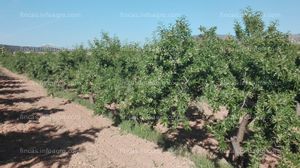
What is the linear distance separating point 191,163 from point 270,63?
5.18 meters

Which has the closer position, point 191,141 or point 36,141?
point 36,141

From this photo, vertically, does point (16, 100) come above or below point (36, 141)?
below

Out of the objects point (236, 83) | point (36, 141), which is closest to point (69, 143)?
point (36, 141)

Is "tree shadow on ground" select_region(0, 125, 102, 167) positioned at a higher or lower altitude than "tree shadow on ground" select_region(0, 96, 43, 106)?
higher

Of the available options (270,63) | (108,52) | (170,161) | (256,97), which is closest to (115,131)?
(170,161)

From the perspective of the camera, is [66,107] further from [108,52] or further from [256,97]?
[256,97]

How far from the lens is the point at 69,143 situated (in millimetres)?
15523

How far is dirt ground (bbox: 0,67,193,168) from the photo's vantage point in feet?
43.3

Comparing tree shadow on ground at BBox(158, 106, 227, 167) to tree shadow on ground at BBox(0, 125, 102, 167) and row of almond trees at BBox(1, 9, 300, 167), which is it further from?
tree shadow on ground at BBox(0, 125, 102, 167)

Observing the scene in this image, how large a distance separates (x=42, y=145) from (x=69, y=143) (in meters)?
1.15

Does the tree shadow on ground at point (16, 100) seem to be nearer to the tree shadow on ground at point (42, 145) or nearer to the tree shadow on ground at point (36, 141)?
the tree shadow on ground at point (36, 141)

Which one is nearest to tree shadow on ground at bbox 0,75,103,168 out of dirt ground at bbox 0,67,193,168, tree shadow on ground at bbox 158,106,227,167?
dirt ground at bbox 0,67,193,168

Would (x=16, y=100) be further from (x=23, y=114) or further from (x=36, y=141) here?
(x=36, y=141)

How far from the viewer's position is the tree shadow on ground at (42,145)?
12.9m
